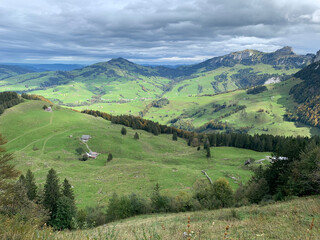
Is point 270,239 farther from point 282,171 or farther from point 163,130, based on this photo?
point 163,130

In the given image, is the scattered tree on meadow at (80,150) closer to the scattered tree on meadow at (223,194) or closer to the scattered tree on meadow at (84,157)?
the scattered tree on meadow at (84,157)

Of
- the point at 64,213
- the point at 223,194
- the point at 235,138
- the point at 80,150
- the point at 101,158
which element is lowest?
the point at 101,158

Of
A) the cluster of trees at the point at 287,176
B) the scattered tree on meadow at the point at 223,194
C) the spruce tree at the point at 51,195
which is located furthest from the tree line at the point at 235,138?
the spruce tree at the point at 51,195

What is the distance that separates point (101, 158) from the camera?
345 ft

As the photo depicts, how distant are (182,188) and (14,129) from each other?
12885 cm

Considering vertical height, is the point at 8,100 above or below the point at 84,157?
above

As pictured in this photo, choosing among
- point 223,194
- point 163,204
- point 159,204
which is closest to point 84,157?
point 159,204

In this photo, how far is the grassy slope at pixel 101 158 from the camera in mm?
69688

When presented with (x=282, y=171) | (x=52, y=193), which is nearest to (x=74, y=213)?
(x=52, y=193)

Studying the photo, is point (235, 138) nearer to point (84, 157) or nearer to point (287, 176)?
point (84, 157)

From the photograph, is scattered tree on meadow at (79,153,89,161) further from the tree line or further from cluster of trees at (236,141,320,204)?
cluster of trees at (236,141,320,204)

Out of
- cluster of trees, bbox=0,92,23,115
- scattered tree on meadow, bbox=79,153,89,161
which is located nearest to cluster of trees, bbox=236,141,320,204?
scattered tree on meadow, bbox=79,153,89,161

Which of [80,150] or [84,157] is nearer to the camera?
[84,157]

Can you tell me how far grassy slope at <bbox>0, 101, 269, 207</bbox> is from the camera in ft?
229
